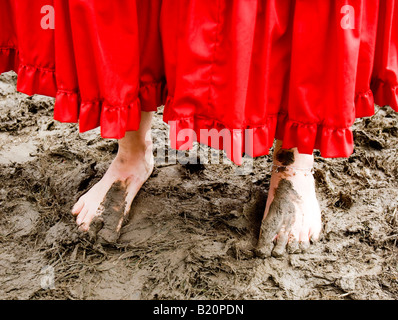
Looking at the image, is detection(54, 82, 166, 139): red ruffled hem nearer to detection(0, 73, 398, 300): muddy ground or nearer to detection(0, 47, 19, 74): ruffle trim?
detection(0, 47, 19, 74): ruffle trim

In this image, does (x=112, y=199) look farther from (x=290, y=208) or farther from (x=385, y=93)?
(x=385, y=93)

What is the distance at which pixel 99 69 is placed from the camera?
101 centimetres

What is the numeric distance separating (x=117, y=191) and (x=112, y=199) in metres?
0.03

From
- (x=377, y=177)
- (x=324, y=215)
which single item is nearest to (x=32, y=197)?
(x=324, y=215)

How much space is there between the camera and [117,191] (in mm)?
1351

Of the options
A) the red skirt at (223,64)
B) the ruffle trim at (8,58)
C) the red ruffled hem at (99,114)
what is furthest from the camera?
the ruffle trim at (8,58)

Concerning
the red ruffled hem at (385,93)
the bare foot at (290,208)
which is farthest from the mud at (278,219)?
the red ruffled hem at (385,93)

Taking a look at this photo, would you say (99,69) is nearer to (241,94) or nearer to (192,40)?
(192,40)

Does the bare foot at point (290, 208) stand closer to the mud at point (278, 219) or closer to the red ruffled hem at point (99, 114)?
the mud at point (278, 219)

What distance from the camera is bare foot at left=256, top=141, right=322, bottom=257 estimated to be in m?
1.24

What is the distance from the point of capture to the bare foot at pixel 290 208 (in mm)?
1235

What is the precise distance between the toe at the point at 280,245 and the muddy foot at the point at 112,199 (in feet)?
1.52

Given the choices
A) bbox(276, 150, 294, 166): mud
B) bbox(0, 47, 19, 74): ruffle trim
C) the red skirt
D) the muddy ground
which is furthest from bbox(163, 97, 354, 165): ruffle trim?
bbox(0, 47, 19, 74): ruffle trim

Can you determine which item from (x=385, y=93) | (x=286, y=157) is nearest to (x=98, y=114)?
(x=286, y=157)
